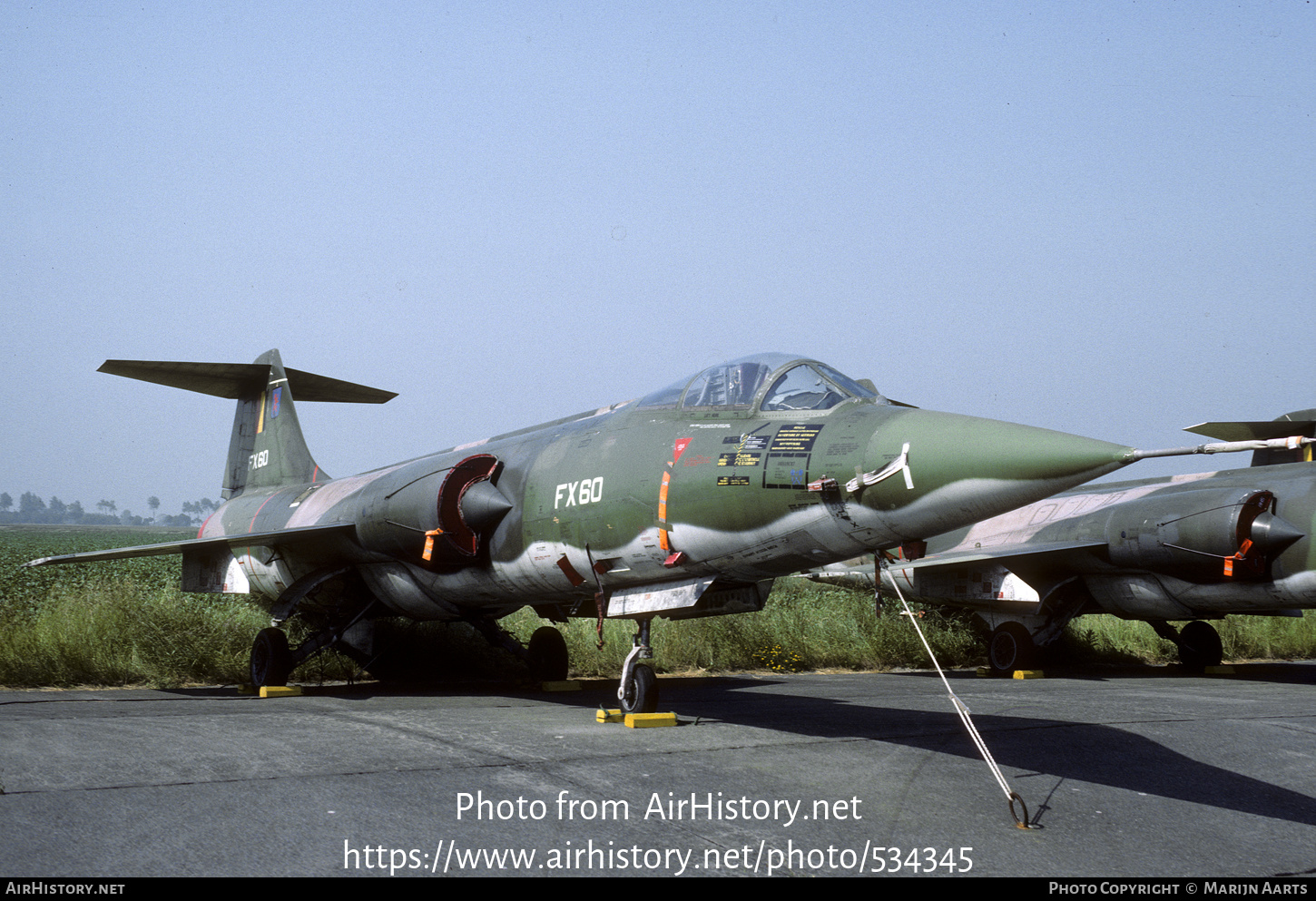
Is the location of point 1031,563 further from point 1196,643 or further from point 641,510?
point 641,510

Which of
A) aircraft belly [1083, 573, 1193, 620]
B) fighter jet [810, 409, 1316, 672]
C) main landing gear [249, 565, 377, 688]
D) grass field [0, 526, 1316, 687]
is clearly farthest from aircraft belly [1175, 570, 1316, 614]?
main landing gear [249, 565, 377, 688]

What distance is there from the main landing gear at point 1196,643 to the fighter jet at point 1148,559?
22 mm

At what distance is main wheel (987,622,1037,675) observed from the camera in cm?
1638

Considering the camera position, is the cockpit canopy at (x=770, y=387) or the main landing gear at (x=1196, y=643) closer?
the cockpit canopy at (x=770, y=387)

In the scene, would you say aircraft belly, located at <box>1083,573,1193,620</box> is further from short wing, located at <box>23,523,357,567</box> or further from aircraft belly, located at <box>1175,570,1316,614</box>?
short wing, located at <box>23,523,357,567</box>

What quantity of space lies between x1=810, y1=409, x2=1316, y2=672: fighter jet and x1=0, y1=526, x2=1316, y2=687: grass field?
4.53 feet

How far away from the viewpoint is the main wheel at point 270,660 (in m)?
11.9

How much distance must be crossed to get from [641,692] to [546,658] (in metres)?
4.82

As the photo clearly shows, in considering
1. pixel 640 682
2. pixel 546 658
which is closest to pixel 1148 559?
pixel 546 658

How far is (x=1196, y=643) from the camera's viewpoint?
17.7 meters

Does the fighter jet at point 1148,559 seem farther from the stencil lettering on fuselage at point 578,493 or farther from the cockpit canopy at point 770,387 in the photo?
the cockpit canopy at point 770,387

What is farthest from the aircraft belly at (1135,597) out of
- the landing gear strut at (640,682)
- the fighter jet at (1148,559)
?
the landing gear strut at (640,682)

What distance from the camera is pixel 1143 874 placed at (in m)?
4.56

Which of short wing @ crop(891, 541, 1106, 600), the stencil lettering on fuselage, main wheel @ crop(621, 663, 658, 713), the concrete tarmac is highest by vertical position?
the stencil lettering on fuselage
